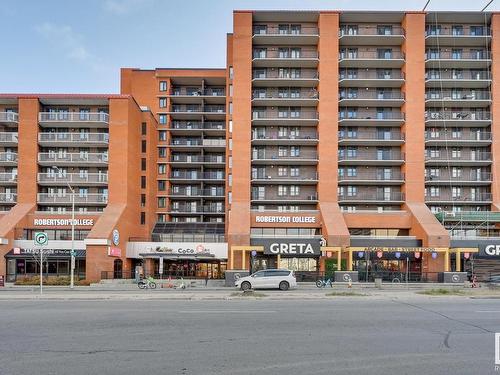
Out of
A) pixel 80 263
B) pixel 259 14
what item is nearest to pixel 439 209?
pixel 259 14

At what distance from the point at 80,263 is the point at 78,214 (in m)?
5.90

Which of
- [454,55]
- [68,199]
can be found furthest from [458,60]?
[68,199]

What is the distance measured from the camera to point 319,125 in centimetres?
6312

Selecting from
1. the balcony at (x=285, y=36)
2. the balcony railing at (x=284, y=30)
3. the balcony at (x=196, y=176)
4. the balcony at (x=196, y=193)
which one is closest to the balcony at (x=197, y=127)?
the balcony at (x=196, y=176)

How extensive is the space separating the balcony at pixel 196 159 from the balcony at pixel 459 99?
28.3m

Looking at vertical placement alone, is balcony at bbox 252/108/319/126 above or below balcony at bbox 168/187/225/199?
above

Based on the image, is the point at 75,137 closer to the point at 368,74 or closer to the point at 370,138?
the point at 370,138

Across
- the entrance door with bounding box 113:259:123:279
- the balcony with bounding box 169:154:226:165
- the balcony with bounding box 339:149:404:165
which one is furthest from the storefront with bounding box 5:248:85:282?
the balcony with bounding box 339:149:404:165

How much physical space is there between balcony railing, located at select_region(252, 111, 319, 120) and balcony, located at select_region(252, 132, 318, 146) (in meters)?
2.20

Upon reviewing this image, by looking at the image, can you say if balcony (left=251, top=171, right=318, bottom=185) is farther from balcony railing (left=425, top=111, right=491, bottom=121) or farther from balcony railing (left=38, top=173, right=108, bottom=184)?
balcony railing (left=38, top=173, right=108, bottom=184)

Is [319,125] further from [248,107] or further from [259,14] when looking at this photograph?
[259,14]

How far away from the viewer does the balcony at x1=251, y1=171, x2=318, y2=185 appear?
209 ft

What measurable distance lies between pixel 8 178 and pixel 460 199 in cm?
5555

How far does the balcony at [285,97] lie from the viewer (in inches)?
2507
